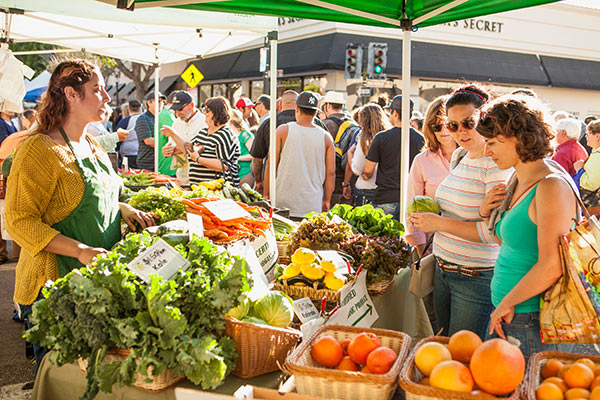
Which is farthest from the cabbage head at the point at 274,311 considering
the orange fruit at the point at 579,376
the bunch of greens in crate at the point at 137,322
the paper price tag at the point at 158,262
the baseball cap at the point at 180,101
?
the baseball cap at the point at 180,101

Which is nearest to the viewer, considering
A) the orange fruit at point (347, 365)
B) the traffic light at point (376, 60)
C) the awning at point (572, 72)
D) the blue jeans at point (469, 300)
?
the orange fruit at point (347, 365)

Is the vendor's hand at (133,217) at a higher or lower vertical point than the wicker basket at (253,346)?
higher

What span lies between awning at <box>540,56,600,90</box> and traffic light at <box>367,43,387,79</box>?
10848 millimetres

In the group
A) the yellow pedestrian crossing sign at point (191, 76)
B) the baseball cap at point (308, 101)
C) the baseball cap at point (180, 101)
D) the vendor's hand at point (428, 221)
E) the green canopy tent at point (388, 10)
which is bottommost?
the vendor's hand at point (428, 221)

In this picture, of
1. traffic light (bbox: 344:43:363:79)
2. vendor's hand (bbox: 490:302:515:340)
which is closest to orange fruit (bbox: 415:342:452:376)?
vendor's hand (bbox: 490:302:515:340)

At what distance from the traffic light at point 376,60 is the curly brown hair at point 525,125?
33.3ft

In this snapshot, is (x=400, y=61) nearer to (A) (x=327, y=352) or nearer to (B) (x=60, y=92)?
(B) (x=60, y=92)

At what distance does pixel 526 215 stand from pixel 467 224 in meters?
0.58

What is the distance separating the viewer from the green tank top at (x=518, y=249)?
7.06ft

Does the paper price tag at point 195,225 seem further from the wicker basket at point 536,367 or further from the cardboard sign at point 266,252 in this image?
the wicker basket at point 536,367

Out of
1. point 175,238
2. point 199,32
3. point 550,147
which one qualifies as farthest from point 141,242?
point 199,32

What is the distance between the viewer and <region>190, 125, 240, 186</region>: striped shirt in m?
5.32

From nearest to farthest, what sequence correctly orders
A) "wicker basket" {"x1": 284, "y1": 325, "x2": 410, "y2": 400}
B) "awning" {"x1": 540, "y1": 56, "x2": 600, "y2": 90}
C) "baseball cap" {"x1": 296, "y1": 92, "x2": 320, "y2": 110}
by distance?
1. "wicker basket" {"x1": 284, "y1": 325, "x2": 410, "y2": 400}
2. "baseball cap" {"x1": 296, "y1": 92, "x2": 320, "y2": 110}
3. "awning" {"x1": 540, "y1": 56, "x2": 600, "y2": 90}

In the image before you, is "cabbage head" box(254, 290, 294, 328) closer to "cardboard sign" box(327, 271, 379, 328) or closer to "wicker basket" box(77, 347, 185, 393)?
"cardboard sign" box(327, 271, 379, 328)
